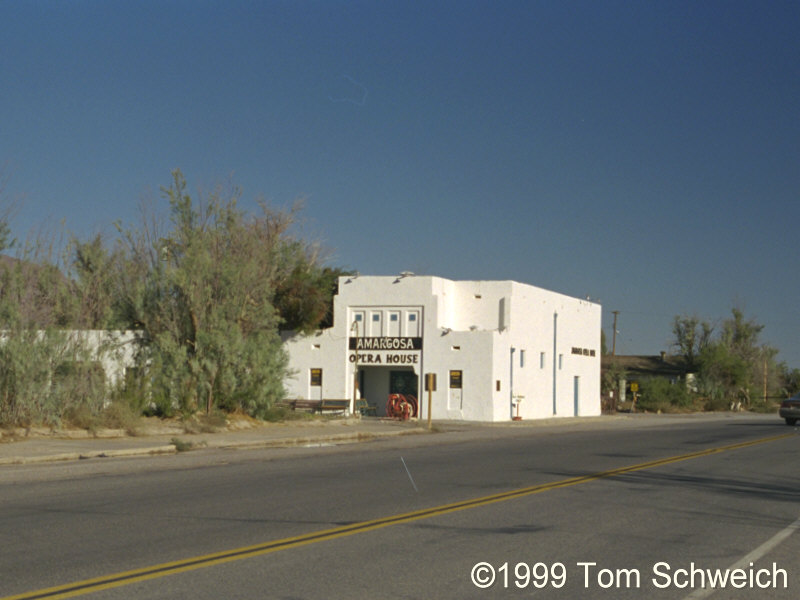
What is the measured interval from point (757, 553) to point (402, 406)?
32.4 m

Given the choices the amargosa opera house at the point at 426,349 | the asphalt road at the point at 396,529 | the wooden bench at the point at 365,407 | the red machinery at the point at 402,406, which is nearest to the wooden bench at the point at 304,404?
the amargosa opera house at the point at 426,349

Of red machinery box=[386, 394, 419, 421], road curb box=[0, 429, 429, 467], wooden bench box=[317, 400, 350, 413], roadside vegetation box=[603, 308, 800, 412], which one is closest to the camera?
road curb box=[0, 429, 429, 467]

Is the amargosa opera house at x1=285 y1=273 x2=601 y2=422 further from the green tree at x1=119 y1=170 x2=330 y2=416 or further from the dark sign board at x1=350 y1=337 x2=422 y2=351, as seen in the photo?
the green tree at x1=119 y1=170 x2=330 y2=416

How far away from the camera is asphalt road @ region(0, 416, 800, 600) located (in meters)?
7.91

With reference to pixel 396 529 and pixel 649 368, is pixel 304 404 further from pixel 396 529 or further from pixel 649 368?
pixel 649 368

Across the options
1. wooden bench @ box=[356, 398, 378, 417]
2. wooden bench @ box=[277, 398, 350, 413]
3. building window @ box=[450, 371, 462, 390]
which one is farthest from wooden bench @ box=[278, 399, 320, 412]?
building window @ box=[450, 371, 462, 390]

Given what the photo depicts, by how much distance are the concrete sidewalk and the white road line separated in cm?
1440

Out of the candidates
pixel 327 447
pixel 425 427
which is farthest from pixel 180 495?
pixel 425 427

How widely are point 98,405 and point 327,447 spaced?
625 centimetres

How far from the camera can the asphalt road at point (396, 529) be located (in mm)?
7910

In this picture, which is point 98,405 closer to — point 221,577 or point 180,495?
point 180,495

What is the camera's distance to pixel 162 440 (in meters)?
24.3

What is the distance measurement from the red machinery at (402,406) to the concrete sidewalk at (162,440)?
7.67m

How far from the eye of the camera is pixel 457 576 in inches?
323
